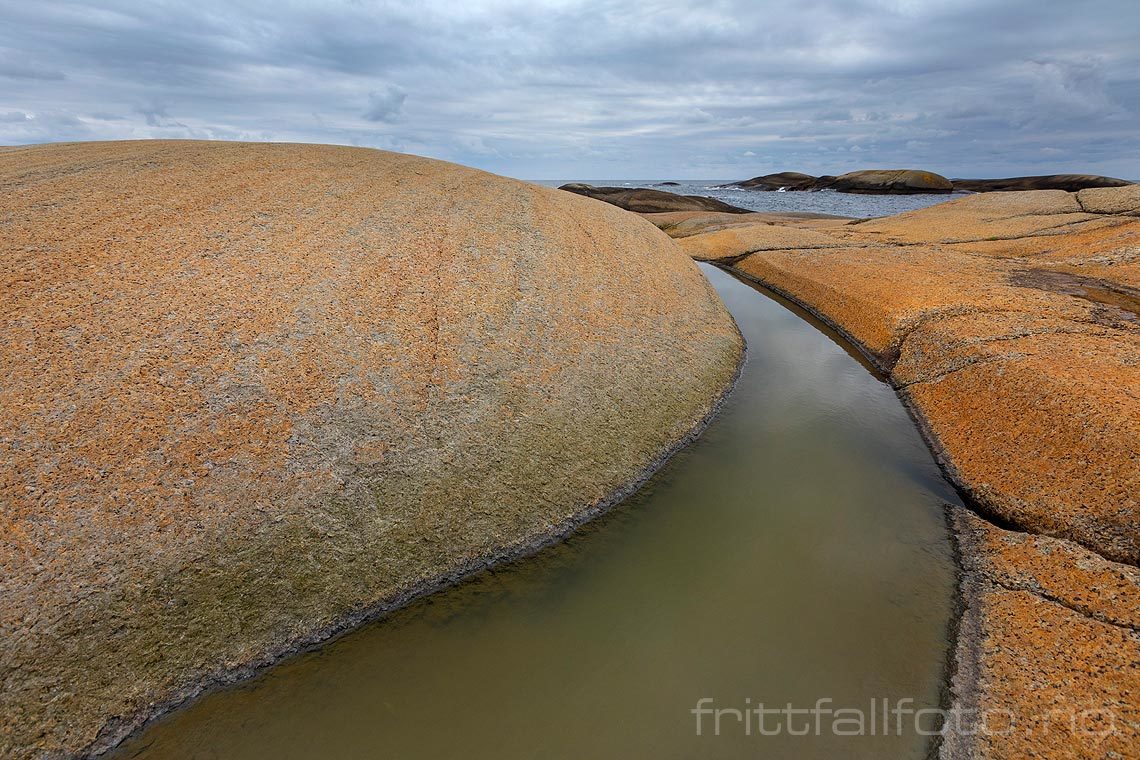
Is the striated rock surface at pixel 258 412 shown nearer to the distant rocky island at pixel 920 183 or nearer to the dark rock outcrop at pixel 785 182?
the distant rocky island at pixel 920 183

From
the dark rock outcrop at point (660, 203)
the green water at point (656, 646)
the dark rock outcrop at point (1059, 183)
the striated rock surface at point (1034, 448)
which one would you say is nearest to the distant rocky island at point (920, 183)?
the dark rock outcrop at point (1059, 183)

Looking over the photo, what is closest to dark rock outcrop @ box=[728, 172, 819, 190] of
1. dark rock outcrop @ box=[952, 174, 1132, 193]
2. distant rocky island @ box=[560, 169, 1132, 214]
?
distant rocky island @ box=[560, 169, 1132, 214]

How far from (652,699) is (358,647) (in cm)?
315

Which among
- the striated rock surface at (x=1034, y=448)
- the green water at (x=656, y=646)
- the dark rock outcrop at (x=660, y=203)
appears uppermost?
the dark rock outcrop at (x=660, y=203)

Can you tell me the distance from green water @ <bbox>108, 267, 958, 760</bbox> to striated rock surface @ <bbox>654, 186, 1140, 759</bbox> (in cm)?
56

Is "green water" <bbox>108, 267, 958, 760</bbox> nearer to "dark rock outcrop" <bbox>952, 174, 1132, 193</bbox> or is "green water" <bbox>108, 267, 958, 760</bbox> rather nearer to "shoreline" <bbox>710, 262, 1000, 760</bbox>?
"shoreline" <bbox>710, 262, 1000, 760</bbox>

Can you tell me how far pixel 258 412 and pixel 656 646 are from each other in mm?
5902

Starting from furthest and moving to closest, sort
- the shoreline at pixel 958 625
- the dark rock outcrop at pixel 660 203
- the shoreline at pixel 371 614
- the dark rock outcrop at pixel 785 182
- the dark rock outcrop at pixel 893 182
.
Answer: the dark rock outcrop at pixel 785 182
the dark rock outcrop at pixel 893 182
the dark rock outcrop at pixel 660 203
the shoreline at pixel 958 625
the shoreline at pixel 371 614

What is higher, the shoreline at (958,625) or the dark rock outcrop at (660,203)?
the dark rock outcrop at (660,203)

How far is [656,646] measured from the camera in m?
5.49

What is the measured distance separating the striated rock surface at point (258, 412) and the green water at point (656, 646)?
483 millimetres

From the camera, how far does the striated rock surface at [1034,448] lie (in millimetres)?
4539

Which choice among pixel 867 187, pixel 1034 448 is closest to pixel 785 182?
pixel 867 187

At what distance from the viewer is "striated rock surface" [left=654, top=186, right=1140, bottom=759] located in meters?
4.54
